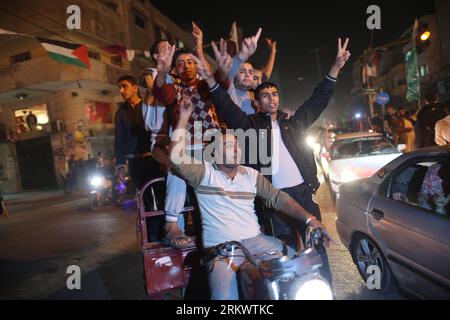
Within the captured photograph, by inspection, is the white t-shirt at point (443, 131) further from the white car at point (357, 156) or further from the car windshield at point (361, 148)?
the car windshield at point (361, 148)

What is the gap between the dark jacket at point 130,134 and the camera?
423cm

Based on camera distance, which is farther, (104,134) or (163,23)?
(163,23)

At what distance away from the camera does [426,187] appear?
3293mm

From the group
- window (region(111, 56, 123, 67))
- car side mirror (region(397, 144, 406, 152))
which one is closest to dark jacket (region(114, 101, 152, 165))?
car side mirror (region(397, 144, 406, 152))

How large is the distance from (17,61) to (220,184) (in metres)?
21.7

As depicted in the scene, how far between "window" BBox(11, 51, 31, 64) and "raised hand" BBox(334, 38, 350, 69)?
67.8 ft

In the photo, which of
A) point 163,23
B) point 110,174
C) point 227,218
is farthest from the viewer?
point 163,23

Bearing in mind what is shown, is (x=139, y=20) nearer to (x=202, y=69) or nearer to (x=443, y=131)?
(x=443, y=131)

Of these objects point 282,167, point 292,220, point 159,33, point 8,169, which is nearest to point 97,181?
point 282,167

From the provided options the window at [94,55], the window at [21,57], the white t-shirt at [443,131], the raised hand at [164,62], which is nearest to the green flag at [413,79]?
the white t-shirt at [443,131]

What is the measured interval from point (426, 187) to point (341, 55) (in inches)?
62.9
